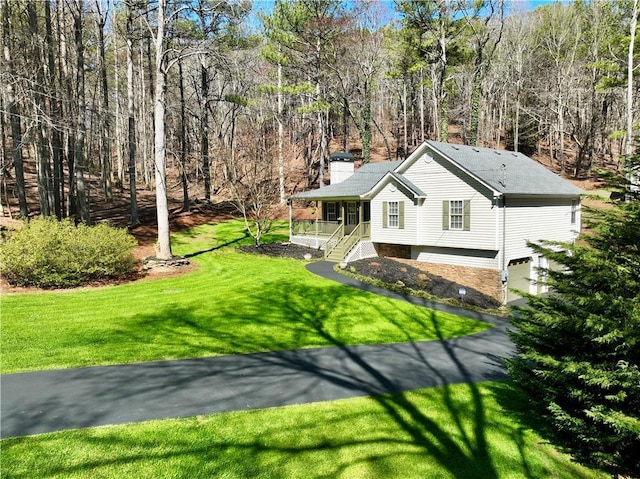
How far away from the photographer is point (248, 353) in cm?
916

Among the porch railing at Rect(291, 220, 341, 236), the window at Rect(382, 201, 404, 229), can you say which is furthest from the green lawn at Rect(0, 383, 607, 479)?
the porch railing at Rect(291, 220, 341, 236)

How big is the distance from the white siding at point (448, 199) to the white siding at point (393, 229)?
42 centimetres

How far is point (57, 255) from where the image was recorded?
43.2 feet

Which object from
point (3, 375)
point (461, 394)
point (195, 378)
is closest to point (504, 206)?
point (461, 394)

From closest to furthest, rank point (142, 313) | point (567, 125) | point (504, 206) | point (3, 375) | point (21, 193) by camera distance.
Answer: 1. point (3, 375)
2. point (142, 313)
3. point (504, 206)
4. point (21, 193)
5. point (567, 125)

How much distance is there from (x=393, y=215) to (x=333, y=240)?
165 inches

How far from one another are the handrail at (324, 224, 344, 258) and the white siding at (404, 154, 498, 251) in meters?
4.97

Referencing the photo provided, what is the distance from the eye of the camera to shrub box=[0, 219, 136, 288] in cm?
1266

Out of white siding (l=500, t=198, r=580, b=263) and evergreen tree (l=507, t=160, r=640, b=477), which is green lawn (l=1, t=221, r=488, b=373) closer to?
evergreen tree (l=507, t=160, r=640, b=477)

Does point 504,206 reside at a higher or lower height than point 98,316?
higher

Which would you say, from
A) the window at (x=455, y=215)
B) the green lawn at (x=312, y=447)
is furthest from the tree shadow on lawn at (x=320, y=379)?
the window at (x=455, y=215)

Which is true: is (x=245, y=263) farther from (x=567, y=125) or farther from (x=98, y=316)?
(x=567, y=125)

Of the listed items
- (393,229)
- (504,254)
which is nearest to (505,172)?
(504,254)

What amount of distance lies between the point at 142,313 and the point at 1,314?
3.40 meters
